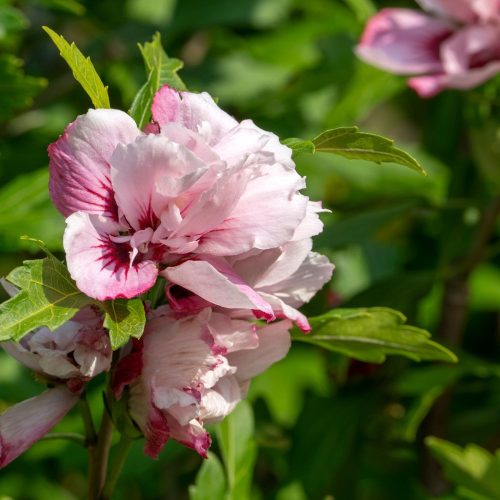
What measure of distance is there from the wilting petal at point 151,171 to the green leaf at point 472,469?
0.57 metres

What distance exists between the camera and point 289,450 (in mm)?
1462

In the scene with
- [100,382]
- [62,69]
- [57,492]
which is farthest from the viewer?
[62,69]

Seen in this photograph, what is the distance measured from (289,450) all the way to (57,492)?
51 cm

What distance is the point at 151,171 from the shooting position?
741 mm

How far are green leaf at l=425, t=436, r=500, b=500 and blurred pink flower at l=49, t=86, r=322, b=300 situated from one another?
51 cm

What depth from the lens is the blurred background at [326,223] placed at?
1401 mm

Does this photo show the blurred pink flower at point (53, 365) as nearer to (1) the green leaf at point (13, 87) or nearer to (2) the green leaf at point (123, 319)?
(2) the green leaf at point (123, 319)

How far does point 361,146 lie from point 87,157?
0.68ft

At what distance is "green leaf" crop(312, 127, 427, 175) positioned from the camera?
2.63 ft

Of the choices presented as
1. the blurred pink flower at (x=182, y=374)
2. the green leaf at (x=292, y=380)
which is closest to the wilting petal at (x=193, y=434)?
the blurred pink flower at (x=182, y=374)

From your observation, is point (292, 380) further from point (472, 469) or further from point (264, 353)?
point (264, 353)

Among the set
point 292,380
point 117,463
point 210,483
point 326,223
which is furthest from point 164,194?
point 292,380

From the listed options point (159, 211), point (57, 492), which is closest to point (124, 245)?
point (159, 211)

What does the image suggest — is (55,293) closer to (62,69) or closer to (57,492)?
(57,492)
